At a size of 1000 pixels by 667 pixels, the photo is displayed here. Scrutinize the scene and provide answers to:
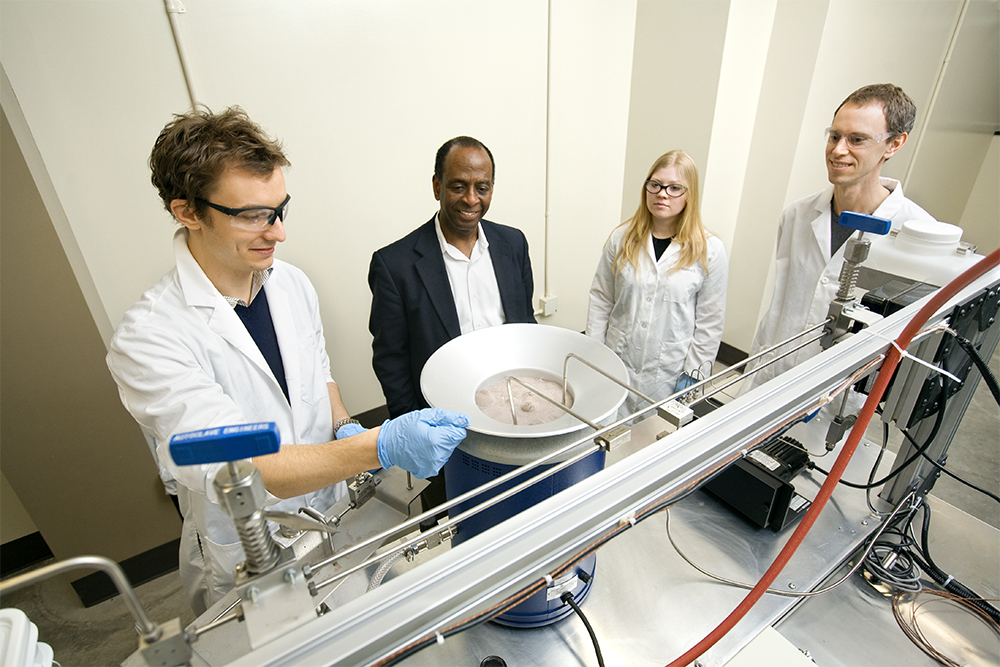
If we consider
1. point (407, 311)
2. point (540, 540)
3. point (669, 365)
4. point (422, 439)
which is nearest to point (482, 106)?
point (407, 311)

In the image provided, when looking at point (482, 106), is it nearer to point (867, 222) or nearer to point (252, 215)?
point (252, 215)

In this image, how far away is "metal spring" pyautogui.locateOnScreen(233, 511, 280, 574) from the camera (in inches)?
17.3

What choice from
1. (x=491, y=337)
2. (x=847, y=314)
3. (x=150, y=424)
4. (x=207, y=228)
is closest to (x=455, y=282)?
(x=491, y=337)

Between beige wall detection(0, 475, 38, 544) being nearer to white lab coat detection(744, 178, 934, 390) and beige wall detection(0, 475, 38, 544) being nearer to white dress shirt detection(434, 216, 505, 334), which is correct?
white dress shirt detection(434, 216, 505, 334)

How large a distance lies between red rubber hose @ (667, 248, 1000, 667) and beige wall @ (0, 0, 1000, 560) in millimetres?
1972

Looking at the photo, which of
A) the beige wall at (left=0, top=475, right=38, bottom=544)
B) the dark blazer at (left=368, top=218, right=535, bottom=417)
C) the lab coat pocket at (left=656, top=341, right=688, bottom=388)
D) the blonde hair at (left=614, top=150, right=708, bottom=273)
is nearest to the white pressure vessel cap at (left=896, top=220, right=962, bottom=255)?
the blonde hair at (left=614, top=150, right=708, bottom=273)

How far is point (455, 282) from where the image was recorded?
167 cm

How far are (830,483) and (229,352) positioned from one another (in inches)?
46.4

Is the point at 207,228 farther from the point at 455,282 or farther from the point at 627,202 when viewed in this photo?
the point at 627,202

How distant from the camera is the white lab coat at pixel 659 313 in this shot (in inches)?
72.9

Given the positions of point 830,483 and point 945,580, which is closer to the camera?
point 830,483

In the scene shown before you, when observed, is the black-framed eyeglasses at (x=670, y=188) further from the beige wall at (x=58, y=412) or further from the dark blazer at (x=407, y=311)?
the beige wall at (x=58, y=412)

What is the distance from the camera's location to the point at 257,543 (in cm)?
45

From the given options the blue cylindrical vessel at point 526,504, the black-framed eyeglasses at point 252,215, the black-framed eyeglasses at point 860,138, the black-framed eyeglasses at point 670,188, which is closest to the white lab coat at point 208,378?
the black-framed eyeglasses at point 252,215
